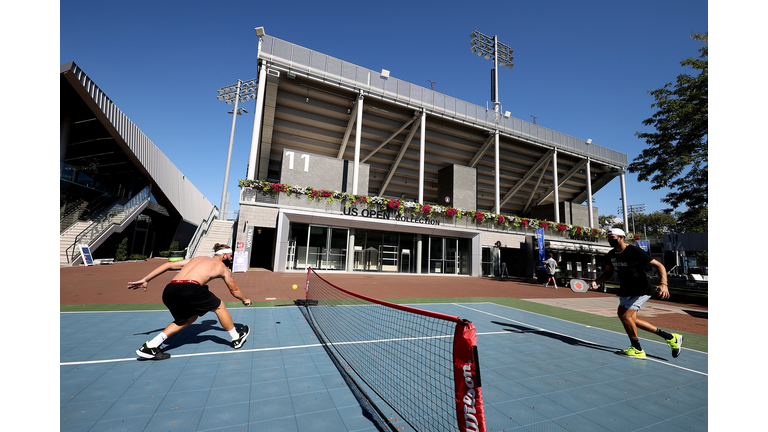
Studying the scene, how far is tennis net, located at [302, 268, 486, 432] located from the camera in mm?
2074

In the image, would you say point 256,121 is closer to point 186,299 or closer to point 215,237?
point 215,237

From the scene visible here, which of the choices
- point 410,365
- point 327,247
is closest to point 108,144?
point 327,247

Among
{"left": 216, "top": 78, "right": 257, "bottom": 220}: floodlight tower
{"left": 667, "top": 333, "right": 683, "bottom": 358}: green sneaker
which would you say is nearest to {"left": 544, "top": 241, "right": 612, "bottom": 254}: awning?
{"left": 667, "top": 333, "right": 683, "bottom": 358}: green sneaker

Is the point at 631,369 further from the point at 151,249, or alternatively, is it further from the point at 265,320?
the point at 151,249

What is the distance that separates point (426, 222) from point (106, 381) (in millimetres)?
18949

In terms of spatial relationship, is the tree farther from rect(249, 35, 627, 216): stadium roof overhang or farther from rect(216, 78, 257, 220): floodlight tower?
rect(216, 78, 257, 220): floodlight tower

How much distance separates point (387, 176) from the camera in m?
29.0

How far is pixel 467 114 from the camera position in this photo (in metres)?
25.0

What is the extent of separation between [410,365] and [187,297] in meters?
3.27

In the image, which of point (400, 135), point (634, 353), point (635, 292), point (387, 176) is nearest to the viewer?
point (635, 292)

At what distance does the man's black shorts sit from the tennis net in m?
2.02

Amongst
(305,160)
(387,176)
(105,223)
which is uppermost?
(387,176)

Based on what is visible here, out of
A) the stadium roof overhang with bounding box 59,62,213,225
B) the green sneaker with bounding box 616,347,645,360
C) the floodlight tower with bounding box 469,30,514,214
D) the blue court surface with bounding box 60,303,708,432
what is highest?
the floodlight tower with bounding box 469,30,514,214

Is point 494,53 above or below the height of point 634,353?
above
